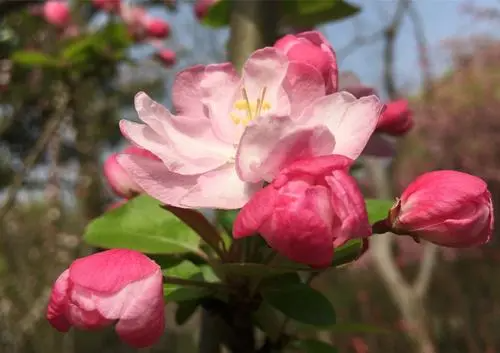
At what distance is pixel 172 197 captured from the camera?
58cm

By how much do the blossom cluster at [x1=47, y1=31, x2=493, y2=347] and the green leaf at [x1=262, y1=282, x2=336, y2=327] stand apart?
10 centimetres

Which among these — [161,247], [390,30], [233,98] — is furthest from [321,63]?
[390,30]

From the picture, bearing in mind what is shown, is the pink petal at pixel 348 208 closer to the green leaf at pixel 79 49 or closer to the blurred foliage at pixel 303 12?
the blurred foliage at pixel 303 12

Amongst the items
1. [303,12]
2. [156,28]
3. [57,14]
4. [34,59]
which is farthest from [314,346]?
[57,14]

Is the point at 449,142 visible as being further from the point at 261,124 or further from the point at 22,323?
the point at 261,124

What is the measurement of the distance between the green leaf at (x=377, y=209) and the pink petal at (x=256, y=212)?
206 mm

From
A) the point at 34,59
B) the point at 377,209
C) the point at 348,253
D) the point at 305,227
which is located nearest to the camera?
the point at 305,227

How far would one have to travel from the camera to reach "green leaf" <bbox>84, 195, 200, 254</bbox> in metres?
0.69

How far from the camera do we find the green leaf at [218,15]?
99 centimetres

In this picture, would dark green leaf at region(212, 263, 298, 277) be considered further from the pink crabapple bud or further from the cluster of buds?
the cluster of buds

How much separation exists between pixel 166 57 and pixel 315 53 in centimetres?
166

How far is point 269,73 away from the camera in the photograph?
2.08 feet

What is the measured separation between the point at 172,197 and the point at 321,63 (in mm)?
177

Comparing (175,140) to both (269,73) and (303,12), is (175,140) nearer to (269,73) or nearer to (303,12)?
(269,73)
